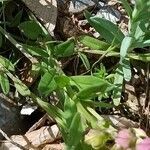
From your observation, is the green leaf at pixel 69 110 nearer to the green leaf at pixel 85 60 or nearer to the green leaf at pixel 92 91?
the green leaf at pixel 92 91

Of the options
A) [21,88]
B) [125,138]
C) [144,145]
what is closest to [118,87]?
[21,88]

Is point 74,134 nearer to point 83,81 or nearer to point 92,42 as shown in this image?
point 83,81

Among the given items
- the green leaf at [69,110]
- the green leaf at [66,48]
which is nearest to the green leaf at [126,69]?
the green leaf at [66,48]

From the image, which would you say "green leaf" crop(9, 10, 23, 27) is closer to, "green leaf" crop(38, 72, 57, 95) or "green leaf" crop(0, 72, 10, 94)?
"green leaf" crop(0, 72, 10, 94)

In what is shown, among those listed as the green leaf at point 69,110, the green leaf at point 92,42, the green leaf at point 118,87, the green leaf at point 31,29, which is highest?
the green leaf at point 31,29

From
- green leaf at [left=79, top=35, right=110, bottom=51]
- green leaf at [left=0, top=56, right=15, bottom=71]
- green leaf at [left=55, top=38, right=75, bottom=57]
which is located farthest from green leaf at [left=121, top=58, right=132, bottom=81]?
green leaf at [left=0, top=56, right=15, bottom=71]
